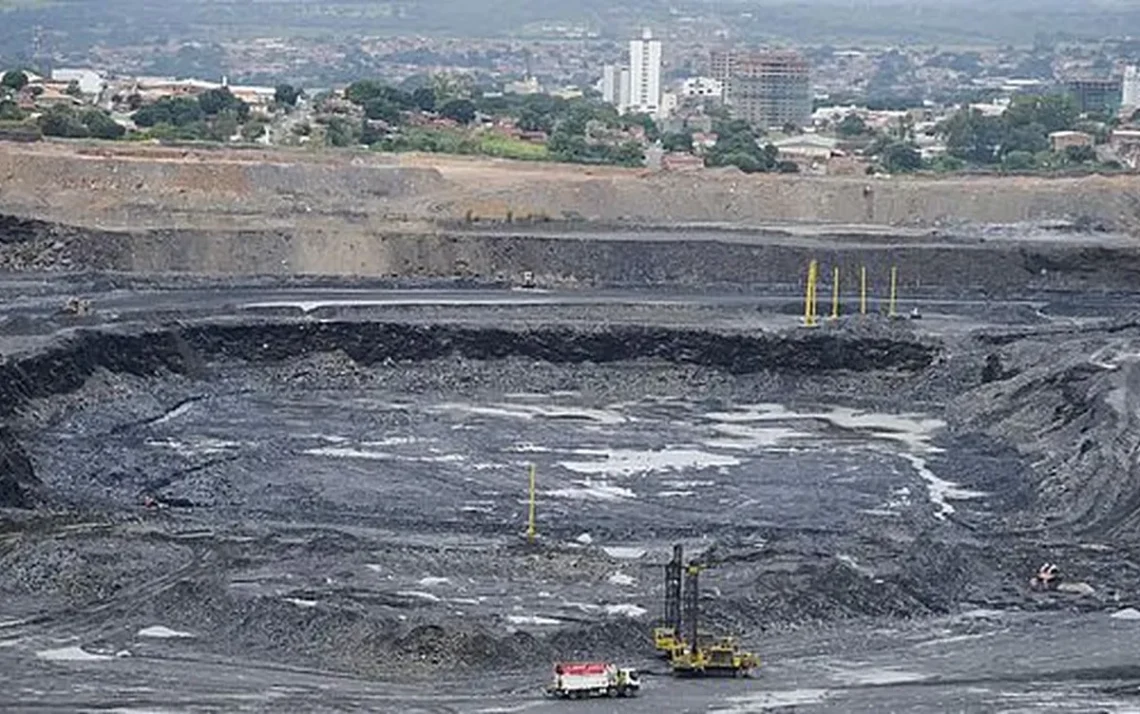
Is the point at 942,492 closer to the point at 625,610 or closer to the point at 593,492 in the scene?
the point at 593,492

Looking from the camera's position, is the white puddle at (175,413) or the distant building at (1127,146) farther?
the distant building at (1127,146)

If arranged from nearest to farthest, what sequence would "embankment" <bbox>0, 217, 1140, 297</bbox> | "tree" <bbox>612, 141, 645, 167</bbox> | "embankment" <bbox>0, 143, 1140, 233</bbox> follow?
"embankment" <bbox>0, 217, 1140, 297</bbox> → "embankment" <bbox>0, 143, 1140, 233</bbox> → "tree" <bbox>612, 141, 645, 167</bbox>

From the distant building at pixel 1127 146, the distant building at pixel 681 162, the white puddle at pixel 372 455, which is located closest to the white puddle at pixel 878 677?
the white puddle at pixel 372 455

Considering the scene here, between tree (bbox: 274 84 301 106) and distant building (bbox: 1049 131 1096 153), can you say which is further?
distant building (bbox: 1049 131 1096 153)

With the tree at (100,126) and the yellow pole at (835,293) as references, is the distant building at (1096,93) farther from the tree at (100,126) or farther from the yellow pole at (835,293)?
the yellow pole at (835,293)

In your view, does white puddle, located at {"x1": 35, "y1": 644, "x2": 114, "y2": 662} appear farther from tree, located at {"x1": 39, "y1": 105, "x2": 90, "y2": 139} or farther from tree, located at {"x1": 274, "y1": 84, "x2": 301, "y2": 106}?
tree, located at {"x1": 274, "y1": 84, "x2": 301, "y2": 106}

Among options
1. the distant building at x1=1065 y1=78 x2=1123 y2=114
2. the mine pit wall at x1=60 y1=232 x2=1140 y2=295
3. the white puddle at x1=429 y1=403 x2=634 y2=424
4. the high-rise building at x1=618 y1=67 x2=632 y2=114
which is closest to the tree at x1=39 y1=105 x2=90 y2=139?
the mine pit wall at x1=60 y1=232 x2=1140 y2=295

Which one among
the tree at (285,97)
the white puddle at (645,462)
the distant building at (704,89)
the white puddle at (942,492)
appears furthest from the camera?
the distant building at (704,89)
